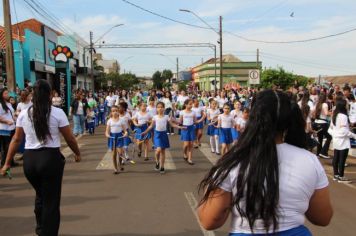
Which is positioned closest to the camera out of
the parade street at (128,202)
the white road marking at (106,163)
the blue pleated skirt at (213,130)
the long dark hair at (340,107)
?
the parade street at (128,202)

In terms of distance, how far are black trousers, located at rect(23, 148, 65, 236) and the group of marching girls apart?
16.6 ft

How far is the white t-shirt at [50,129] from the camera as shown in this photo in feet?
15.9

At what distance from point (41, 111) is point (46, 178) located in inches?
28.8

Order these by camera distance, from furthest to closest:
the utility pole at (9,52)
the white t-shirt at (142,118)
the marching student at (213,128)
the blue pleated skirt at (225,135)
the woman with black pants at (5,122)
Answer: the utility pole at (9,52), the marching student at (213,128), the white t-shirt at (142,118), the blue pleated skirt at (225,135), the woman with black pants at (5,122)

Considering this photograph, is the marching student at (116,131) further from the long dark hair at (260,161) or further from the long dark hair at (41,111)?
the long dark hair at (260,161)

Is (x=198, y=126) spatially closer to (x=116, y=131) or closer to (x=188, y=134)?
(x=188, y=134)

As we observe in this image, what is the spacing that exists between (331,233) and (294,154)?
395cm

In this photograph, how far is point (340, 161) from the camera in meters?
9.00

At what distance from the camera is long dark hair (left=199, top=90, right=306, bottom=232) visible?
2.17 metres

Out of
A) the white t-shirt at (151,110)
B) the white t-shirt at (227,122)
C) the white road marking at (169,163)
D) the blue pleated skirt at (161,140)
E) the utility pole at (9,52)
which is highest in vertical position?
the utility pole at (9,52)

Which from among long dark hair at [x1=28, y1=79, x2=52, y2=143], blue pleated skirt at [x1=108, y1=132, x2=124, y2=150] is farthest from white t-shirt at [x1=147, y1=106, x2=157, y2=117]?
long dark hair at [x1=28, y1=79, x2=52, y2=143]

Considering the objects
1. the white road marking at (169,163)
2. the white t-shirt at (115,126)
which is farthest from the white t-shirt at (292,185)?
the white road marking at (169,163)

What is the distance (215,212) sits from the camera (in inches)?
89.0

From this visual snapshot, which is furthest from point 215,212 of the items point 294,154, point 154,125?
point 154,125
